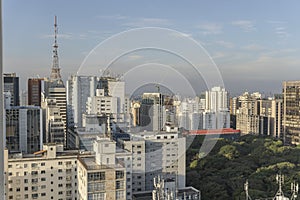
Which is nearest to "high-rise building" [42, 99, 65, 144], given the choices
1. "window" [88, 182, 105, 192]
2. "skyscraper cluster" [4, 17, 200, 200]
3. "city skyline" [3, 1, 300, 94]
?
"skyscraper cluster" [4, 17, 200, 200]

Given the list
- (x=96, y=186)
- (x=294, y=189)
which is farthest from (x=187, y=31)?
(x=294, y=189)

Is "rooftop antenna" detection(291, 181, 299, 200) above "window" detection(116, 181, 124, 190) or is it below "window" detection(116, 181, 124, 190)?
below

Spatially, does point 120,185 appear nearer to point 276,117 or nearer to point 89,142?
point 89,142

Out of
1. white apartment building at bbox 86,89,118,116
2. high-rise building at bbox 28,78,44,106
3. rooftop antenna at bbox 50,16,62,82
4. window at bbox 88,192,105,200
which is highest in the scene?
rooftop antenna at bbox 50,16,62,82

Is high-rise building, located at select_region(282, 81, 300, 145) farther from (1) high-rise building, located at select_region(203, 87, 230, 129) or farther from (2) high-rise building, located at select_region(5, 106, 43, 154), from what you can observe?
(2) high-rise building, located at select_region(5, 106, 43, 154)

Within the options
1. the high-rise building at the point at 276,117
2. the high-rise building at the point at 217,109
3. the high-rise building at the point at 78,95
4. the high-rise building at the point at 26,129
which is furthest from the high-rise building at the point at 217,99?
the high-rise building at the point at 26,129

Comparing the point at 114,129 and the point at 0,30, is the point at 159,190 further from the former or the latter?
the point at 0,30

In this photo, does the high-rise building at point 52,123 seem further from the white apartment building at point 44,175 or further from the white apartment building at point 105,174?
the white apartment building at point 105,174
